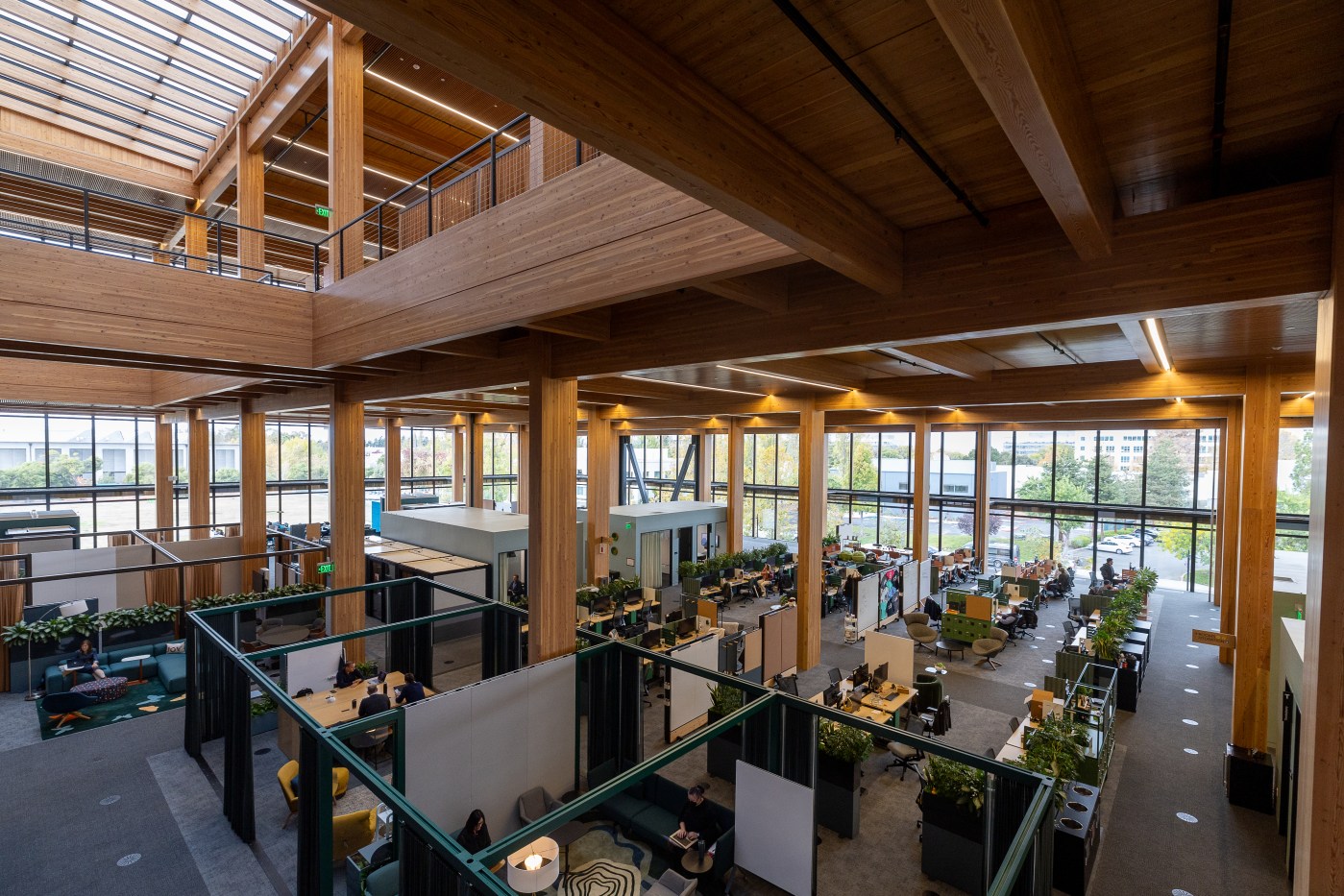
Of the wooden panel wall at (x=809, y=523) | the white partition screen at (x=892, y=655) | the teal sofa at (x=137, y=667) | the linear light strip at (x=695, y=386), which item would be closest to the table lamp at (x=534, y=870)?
the linear light strip at (x=695, y=386)

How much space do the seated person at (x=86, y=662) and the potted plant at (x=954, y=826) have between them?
12.6 meters

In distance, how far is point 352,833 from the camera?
19.8ft

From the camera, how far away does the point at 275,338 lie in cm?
735

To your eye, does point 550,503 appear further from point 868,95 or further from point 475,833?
point 868,95

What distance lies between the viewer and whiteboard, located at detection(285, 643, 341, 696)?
334 inches

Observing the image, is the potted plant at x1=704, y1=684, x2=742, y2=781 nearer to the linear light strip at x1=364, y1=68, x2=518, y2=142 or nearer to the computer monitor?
the computer monitor

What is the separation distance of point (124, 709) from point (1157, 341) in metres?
14.8

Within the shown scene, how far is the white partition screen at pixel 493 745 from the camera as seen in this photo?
560 cm

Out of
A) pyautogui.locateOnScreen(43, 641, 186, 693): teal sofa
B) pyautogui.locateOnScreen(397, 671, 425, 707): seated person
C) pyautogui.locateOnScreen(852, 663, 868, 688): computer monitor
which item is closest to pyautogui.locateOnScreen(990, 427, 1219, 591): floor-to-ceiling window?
pyautogui.locateOnScreen(852, 663, 868, 688): computer monitor

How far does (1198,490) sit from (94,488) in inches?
1289

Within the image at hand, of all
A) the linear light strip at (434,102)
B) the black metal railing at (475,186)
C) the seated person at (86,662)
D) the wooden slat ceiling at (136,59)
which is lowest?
the seated person at (86,662)

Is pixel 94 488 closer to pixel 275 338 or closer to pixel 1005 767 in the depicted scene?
pixel 275 338

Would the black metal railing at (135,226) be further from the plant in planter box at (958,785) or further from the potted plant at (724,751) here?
the plant in planter box at (958,785)

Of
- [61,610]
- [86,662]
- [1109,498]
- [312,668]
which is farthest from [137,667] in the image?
[1109,498]
